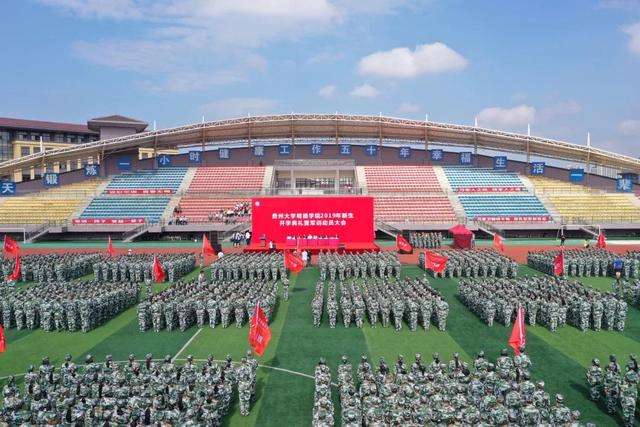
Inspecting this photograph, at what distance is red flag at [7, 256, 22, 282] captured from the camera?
2072 centimetres

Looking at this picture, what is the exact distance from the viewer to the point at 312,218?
2747 centimetres

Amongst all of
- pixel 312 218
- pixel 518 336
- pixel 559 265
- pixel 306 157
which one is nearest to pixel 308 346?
pixel 518 336

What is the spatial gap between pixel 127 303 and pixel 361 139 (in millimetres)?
32970

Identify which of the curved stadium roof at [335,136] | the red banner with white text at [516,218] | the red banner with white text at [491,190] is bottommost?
the red banner with white text at [516,218]

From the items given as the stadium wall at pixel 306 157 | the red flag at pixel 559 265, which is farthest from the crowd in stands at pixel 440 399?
the stadium wall at pixel 306 157

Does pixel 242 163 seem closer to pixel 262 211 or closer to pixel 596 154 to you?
pixel 262 211

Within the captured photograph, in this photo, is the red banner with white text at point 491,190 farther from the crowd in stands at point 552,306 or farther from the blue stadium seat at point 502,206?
the crowd in stands at point 552,306

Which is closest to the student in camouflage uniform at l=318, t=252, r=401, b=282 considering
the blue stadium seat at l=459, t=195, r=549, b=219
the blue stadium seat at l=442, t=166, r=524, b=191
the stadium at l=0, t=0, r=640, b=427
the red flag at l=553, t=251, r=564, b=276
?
the stadium at l=0, t=0, r=640, b=427

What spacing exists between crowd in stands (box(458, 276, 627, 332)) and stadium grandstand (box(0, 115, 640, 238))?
21481 millimetres

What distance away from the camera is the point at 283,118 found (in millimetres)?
41719

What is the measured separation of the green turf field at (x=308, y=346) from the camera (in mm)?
11125

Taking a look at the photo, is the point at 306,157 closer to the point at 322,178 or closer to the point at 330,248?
the point at 322,178

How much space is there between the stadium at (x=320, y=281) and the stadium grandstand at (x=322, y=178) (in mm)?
215

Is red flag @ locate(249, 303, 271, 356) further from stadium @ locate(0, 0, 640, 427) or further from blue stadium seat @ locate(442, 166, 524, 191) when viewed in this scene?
blue stadium seat @ locate(442, 166, 524, 191)
